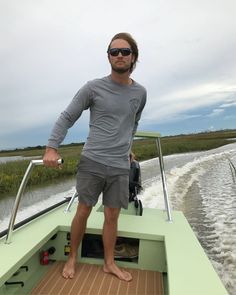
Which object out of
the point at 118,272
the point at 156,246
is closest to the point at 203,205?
the point at 156,246

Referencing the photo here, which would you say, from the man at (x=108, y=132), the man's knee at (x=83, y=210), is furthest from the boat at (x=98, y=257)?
the man's knee at (x=83, y=210)

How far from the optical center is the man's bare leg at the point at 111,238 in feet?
8.06

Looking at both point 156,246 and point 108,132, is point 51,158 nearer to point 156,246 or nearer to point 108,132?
point 108,132

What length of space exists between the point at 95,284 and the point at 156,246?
574 mm

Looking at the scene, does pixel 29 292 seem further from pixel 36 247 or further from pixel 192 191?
pixel 192 191

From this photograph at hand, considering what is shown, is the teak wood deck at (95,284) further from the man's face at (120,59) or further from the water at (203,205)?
the man's face at (120,59)

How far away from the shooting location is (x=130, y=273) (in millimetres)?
2619

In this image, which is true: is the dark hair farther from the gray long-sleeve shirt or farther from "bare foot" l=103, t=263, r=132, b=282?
"bare foot" l=103, t=263, r=132, b=282

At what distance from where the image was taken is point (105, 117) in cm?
234

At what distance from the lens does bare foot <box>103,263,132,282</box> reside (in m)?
2.46

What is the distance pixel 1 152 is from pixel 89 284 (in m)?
71.1

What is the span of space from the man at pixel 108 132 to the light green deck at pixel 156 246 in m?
0.32

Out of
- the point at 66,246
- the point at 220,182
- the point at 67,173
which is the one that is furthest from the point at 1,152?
the point at 66,246

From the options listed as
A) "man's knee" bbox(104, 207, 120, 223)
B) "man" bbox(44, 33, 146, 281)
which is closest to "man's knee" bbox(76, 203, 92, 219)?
"man" bbox(44, 33, 146, 281)
